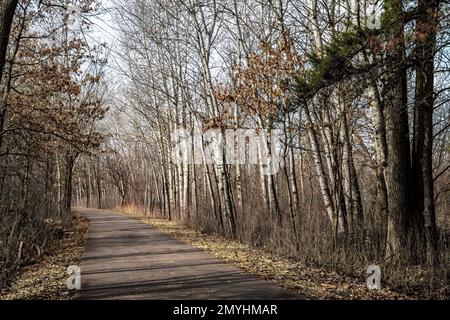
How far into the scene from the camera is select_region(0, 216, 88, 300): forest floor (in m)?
6.74

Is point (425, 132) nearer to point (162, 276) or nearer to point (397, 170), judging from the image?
point (397, 170)

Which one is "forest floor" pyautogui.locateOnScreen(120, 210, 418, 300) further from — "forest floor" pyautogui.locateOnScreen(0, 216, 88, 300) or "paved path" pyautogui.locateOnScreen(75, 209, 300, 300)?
"forest floor" pyautogui.locateOnScreen(0, 216, 88, 300)

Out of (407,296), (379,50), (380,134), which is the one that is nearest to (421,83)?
(380,134)

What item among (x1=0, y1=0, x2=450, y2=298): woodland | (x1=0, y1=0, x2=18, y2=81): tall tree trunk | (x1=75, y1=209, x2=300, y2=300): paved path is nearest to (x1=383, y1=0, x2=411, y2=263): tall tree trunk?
(x1=0, y1=0, x2=450, y2=298): woodland

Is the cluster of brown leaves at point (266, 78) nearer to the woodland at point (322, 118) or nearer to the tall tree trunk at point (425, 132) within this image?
the woodland at point (322, 118)

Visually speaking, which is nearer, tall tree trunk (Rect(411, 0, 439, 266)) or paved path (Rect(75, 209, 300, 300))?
tall tree trunk (Rect(411, 0, 439, 266))

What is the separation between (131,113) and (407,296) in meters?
27.3

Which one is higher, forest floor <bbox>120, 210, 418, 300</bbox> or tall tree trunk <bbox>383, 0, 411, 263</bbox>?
tall tree trunk <bbox>383, 0, 411, 263</bbox>

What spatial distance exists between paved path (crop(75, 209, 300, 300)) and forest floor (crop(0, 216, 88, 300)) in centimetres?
31

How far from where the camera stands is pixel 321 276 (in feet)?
25.5

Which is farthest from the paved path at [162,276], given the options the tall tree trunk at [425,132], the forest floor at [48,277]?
the tall tree trunk at [425,132]

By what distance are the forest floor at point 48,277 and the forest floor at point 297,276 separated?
3271mm

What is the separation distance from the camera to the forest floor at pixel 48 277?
22.1 ft

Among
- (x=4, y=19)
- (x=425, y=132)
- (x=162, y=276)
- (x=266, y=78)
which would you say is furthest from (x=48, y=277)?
(x=425, y=132)
